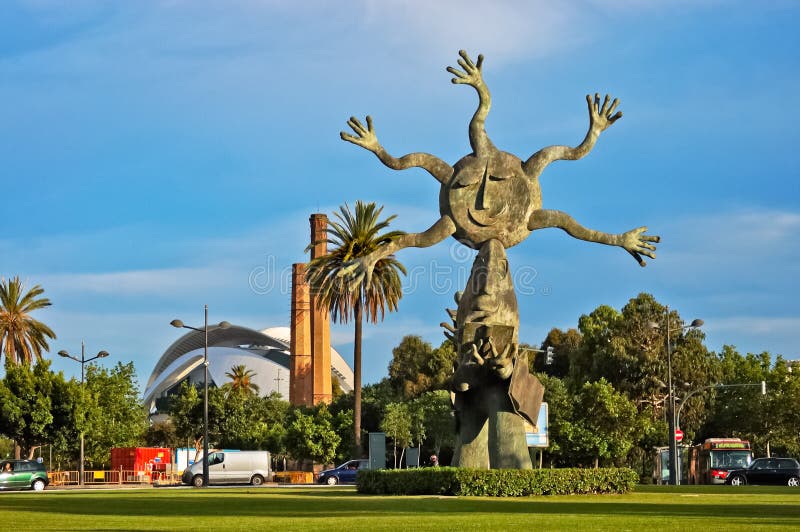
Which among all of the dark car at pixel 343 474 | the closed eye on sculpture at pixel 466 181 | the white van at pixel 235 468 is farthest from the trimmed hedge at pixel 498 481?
the dark car at pixel 343 474

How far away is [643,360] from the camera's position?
71.2 metres

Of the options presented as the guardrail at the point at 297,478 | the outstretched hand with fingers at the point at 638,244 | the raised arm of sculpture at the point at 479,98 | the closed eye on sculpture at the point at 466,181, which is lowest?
the guardrail at the point at 297,478

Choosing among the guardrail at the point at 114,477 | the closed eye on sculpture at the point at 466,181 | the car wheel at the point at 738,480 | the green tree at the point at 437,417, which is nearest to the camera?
the closed eye on sculpture at the point at 466,181

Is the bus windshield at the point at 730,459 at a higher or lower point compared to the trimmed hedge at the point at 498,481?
lower

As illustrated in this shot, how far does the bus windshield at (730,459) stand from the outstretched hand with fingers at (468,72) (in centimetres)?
3532

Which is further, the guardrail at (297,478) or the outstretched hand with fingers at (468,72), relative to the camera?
the guardrail at (297,478)

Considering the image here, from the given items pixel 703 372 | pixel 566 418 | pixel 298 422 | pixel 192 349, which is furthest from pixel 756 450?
pixel 192 349

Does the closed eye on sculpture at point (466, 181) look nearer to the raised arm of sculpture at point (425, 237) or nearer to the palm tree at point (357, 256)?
the raised arm of sculpture at point (425, 237)

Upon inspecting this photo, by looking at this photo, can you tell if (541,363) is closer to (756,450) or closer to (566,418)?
(756,450)

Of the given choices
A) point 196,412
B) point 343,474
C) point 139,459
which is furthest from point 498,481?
point 196,412

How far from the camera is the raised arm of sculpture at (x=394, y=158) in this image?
25859 millimetres

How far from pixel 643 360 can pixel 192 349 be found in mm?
59438

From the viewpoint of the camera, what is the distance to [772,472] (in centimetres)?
4762

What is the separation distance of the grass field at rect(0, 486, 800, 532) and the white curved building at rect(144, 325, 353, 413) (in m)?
76.3
